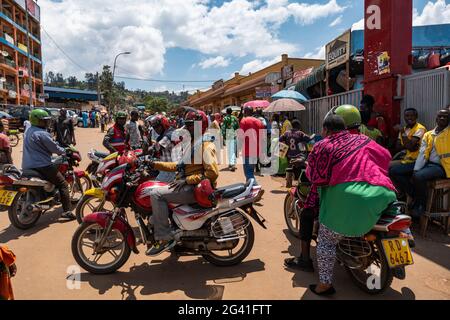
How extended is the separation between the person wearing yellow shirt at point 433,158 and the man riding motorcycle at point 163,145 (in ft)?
11.9

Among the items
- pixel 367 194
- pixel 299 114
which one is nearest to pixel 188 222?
pixel 367 194

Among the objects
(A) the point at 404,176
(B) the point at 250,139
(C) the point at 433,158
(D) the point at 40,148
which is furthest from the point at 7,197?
(C) the point at 433,158

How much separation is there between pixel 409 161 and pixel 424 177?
51 centimetres

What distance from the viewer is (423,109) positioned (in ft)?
19.0

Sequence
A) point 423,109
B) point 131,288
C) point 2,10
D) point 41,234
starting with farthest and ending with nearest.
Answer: point 2,10 → point 423,109 → point 41,234 → point 131,288

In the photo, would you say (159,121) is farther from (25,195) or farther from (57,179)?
(25,195)

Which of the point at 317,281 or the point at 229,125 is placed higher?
the point at 229,125

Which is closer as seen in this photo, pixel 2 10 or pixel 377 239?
pixel 377 239

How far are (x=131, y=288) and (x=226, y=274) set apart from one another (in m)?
1.04

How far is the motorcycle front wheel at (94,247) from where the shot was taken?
12.5ft

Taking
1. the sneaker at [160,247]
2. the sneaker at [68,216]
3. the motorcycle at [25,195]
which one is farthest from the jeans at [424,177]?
the motorcycle at [25,195]

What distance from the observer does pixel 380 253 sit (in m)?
3.13
